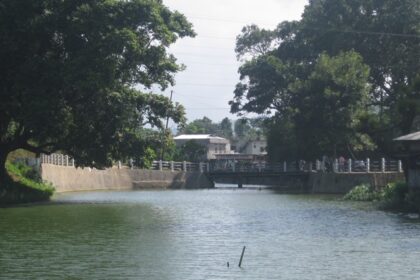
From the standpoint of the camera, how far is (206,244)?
83.8ft

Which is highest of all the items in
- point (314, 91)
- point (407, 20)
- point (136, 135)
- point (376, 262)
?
point (407, 20)

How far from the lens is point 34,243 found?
2578 cm

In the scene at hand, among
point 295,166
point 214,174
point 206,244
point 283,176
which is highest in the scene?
point 295,166

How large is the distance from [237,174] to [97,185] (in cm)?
1418

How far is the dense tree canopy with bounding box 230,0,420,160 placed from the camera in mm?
65500

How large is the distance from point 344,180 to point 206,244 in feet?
136

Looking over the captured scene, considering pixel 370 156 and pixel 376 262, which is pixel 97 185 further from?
pixel 376 262

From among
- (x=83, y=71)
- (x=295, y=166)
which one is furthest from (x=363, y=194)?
(x=295, y=166)

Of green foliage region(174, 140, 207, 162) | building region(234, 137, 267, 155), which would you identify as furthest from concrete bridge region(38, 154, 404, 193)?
building region(234, 137, 267, 155)

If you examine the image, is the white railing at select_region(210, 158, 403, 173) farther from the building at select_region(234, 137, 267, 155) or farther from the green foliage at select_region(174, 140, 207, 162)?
the building at select_region(234, 137, 267, 155)

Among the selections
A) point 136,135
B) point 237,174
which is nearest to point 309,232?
point 136,135

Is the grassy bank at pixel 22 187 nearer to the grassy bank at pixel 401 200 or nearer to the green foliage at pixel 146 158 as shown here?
the green foliage at pixel 146 158

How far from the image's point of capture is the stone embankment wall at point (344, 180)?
5897cm

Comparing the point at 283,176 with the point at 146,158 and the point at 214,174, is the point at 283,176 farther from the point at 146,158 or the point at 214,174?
the point at 146,158
